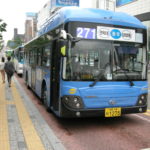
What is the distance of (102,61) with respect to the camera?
650 cm

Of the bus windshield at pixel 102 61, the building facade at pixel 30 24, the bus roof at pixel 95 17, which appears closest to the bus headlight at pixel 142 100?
the bus windshield at pixel 102 61

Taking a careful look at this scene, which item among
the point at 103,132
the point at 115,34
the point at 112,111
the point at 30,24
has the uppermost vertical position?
the point at 30,24

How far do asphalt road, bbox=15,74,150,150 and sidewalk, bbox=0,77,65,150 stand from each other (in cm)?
24

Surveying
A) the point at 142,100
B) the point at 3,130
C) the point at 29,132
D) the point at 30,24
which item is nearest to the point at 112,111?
the point at 142,100

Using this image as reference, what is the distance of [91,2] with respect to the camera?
70.3m

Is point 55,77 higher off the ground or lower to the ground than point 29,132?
higher

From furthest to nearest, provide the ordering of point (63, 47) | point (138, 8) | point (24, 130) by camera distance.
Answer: point (138, 8)
point (24, 130)
point (63, 47)

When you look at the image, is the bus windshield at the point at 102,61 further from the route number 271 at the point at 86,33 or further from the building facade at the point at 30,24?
the building facade at the point at 30,24

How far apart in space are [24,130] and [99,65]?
242 centimetres

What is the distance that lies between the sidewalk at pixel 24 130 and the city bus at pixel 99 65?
2.36ft

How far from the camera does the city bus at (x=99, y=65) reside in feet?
20.8

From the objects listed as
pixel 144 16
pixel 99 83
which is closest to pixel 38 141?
pixel 99 83

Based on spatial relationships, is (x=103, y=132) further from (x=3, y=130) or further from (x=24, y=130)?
(x=3, y=130)

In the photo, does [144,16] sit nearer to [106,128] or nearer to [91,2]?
[91,2]
